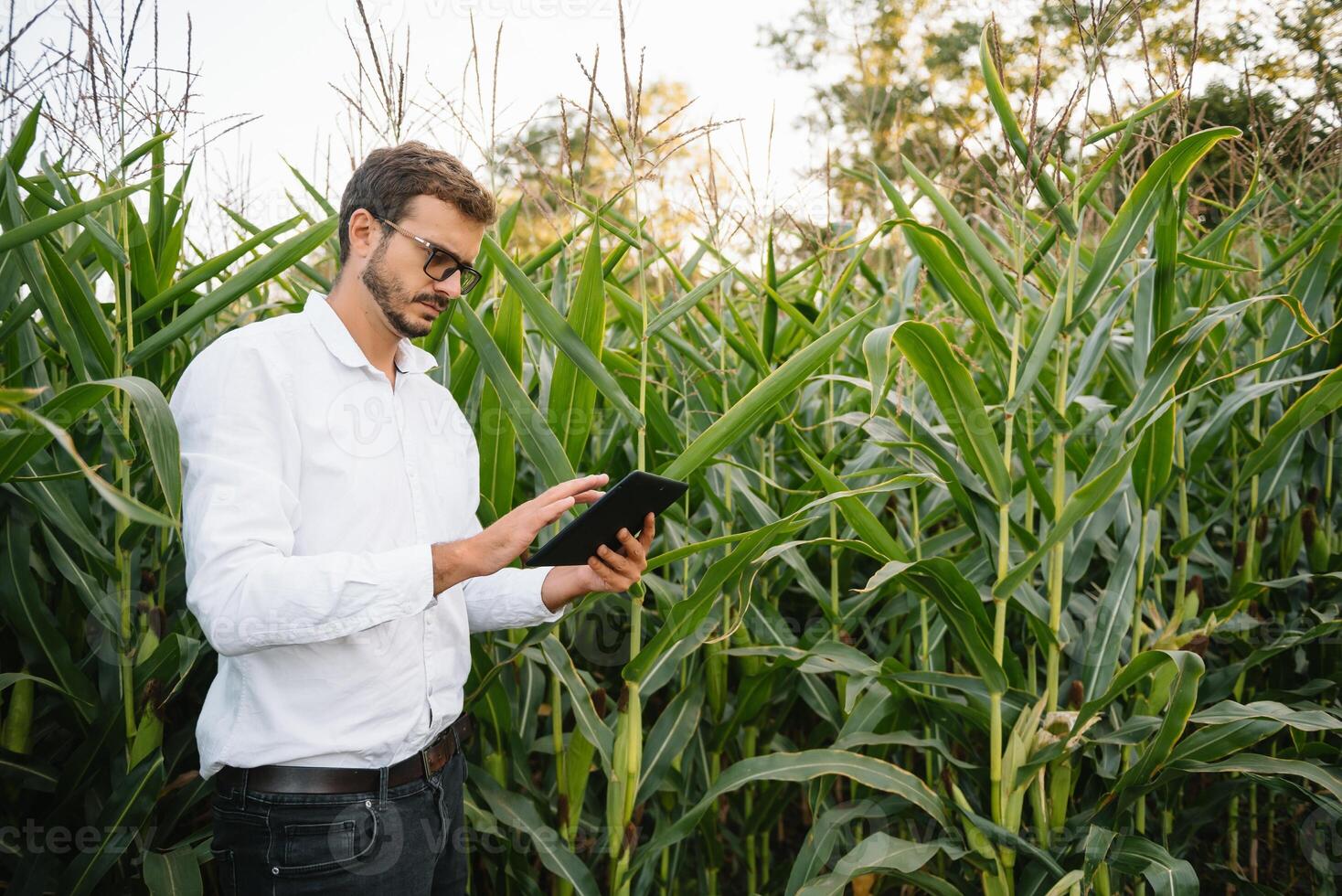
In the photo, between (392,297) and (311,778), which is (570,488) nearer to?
(392,297)

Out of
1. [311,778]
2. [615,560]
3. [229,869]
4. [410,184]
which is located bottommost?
[229,869]

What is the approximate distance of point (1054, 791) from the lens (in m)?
1.89

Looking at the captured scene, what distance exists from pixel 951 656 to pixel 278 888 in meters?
1.78

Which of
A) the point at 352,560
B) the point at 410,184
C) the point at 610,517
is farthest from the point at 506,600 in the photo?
the point at 410,184

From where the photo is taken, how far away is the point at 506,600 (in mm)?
1801

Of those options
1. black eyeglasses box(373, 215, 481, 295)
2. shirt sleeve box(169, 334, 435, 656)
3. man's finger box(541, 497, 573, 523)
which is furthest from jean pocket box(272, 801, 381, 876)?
black eyeglasses box(373, 215, 481, 295)

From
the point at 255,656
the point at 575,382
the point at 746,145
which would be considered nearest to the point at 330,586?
the point at 255,656

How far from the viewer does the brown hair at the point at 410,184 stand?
1598 mm

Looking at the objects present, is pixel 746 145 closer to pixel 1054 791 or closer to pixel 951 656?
pixel 951 656

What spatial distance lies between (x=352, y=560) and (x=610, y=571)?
467 mm

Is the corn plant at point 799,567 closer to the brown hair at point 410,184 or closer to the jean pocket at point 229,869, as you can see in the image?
the brown hair at point 410,184

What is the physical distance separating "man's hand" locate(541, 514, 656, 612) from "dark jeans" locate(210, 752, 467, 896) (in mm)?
424

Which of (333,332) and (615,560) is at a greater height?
(333,332)

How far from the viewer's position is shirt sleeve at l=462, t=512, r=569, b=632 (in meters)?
1.79
